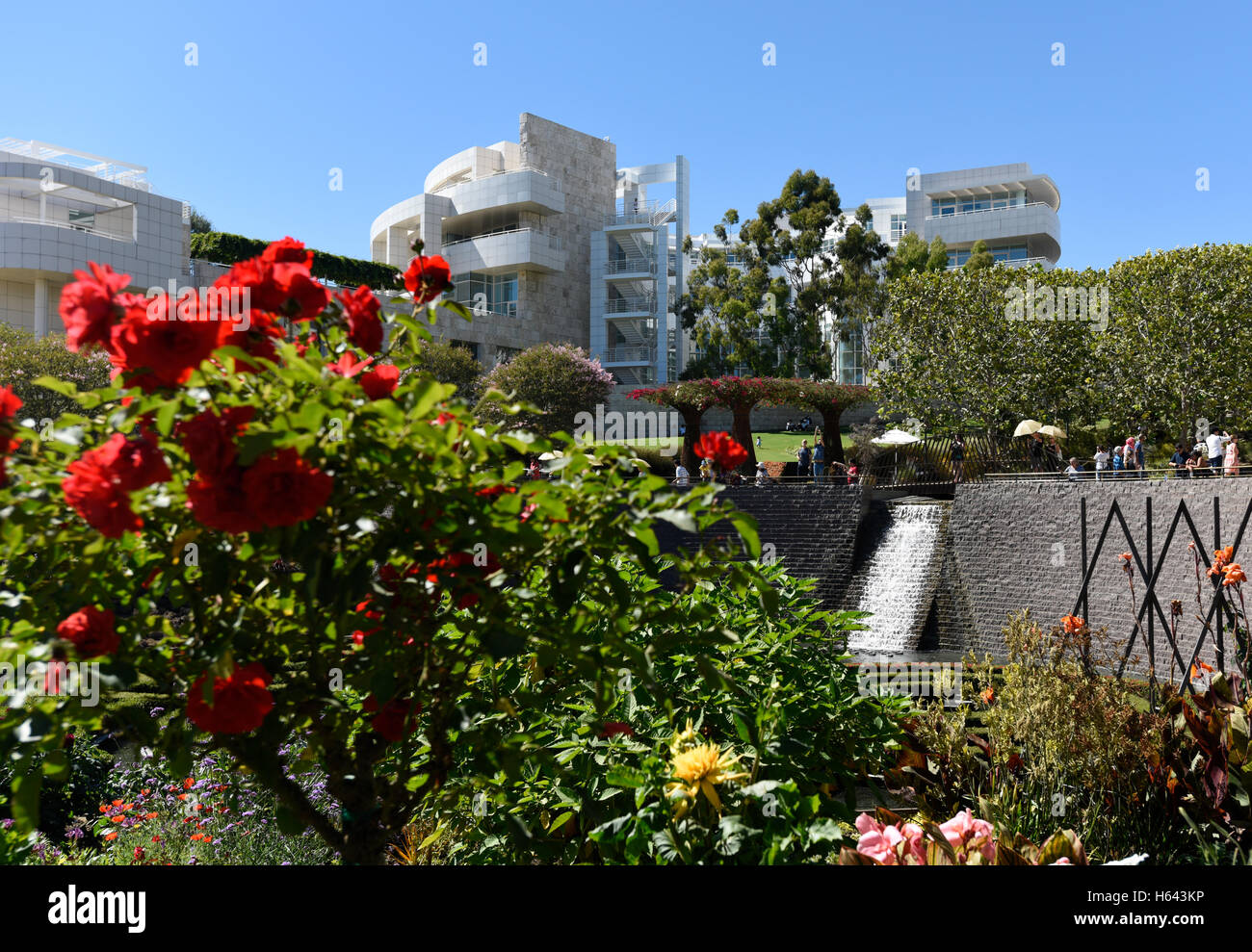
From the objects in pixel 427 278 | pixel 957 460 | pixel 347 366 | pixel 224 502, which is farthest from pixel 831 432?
pixel 224 502

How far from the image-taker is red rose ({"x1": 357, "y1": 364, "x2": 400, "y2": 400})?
2.12 m

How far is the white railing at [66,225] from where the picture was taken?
3569cm

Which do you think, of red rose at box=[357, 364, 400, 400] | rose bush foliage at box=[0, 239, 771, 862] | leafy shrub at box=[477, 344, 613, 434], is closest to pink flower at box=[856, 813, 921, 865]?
rose bush foliage at box=[0, 239, 771, 862]

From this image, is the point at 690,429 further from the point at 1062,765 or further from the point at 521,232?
the point at 521,232

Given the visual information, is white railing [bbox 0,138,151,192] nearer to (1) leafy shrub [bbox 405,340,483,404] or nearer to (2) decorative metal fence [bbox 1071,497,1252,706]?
(1) leafy shrub [bbox 405,340,483,404]

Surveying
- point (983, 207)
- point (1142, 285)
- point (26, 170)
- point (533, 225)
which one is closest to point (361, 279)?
point (533, 225)

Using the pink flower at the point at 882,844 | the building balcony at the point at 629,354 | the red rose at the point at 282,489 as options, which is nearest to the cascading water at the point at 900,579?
the pink flower at the point at 882,844

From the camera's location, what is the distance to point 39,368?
26828mm

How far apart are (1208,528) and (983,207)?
5524cm

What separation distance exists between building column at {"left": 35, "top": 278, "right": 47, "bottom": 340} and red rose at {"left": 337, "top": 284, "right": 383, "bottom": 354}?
39.5 metres

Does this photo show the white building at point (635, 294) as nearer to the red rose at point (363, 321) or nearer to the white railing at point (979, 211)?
the white railing at point (979, 211)
